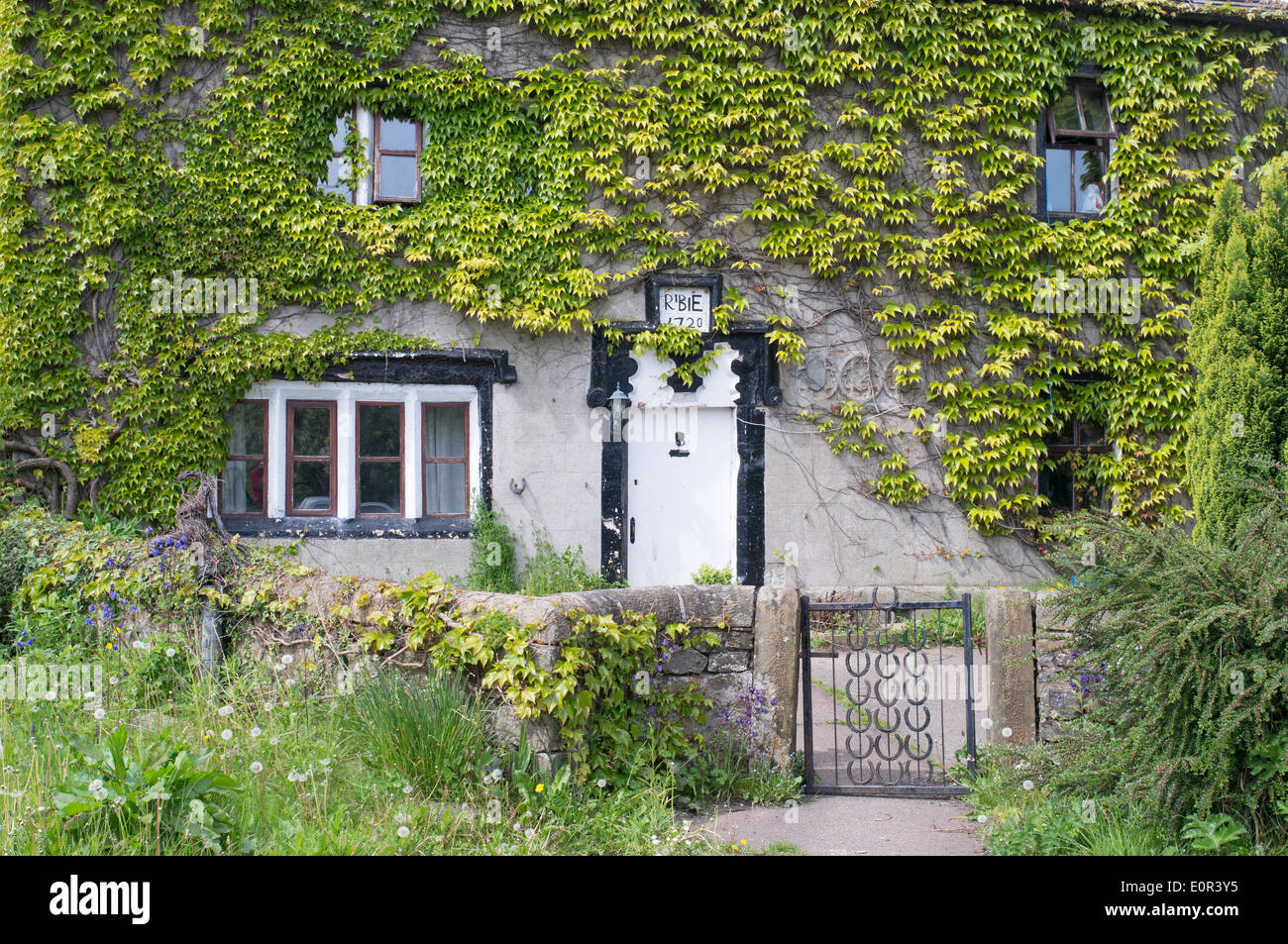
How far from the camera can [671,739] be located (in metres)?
4.66

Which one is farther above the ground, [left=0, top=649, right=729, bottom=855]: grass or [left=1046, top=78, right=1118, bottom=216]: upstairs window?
[left=1046, top=78, right=1118, bottom=216]: upstairs window

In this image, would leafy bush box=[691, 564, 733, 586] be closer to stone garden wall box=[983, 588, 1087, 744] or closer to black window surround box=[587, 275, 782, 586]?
black window surround box=[587, 275, 782, 586]

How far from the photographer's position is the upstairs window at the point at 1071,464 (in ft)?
32.3

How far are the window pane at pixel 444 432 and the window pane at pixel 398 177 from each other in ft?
7.25

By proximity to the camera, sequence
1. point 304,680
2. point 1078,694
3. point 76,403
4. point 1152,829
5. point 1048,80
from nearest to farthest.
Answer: point 1152,829, point 1078,694, point 304,680, point 76,403, point 1048,80

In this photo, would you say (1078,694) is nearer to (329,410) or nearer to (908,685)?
(908,685)

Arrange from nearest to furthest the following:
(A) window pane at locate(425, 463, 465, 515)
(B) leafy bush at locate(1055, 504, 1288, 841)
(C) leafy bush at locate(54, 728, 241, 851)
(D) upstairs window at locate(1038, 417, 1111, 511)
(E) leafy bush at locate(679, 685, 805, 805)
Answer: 1. (C) leafy bush at locate(54, 728, 241, 851)
2. (B) leafy bush at locate(1055, 504, 1288, 841)
3. (E) leafy bush at locate(679, 685, 805, 805)
4. (A) window pane at locate(425, 463, 465, 515)
5. (D) upstairs window at locate(1038, 417, 1111, 511)

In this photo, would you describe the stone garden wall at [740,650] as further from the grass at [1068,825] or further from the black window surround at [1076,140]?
the black window surround at [1076,140]

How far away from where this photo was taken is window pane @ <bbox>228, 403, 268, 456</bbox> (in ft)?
29.0

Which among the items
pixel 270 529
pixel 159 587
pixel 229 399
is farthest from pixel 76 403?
pixel 159 587

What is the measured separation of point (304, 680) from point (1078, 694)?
13.6 feet

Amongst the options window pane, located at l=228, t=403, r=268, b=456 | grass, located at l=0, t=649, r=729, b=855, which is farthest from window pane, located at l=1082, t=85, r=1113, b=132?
window pane, located at l=228, t=403, r=268, b=456

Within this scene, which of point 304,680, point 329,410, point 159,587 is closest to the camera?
point 304,680

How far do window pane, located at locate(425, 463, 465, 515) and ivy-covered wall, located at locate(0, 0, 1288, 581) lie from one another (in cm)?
137
